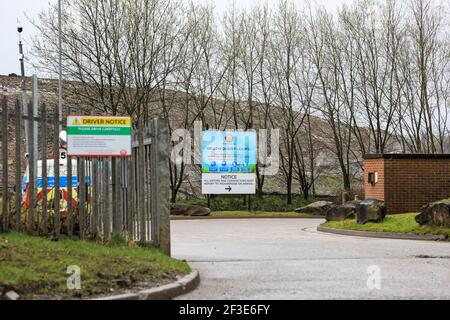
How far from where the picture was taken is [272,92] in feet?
141

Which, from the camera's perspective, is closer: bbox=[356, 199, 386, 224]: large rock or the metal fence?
the metal fence

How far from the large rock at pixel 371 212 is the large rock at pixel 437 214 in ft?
6.82

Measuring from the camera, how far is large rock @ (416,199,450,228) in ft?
61.1

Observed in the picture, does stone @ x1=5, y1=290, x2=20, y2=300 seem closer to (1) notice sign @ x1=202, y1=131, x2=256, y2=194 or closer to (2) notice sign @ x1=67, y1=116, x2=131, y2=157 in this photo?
(2) notice sign @ x1=67, y1=116, x2=131, y2=157

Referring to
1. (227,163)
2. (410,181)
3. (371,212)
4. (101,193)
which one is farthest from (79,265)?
(227,163)

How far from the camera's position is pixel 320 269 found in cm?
1140

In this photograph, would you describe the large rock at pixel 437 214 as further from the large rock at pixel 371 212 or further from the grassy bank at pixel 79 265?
the grassy bank at pixel 79 265

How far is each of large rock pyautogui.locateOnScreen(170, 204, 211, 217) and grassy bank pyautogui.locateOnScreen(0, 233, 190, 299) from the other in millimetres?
26133

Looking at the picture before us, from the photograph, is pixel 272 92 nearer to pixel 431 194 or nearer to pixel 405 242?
pixel 431 194

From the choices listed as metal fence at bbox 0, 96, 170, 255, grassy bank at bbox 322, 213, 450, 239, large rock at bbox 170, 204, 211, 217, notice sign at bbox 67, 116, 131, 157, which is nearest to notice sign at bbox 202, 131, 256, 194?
large rock at bbox 170, 204, 211, 217

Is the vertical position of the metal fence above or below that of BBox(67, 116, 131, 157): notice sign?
below

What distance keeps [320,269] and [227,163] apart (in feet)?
87.2

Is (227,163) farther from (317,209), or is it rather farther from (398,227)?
(398,227)
